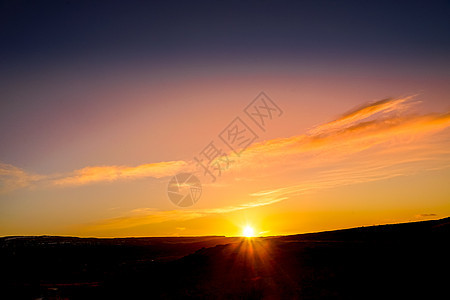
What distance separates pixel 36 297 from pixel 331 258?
2805 centimetres

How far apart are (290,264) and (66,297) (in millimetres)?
21893

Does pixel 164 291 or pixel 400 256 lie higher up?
pixel 400 256

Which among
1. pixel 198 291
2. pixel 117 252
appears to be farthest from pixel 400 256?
pixel 117 252

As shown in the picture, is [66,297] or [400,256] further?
[66,297]

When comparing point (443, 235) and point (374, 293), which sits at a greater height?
point (443, 235)

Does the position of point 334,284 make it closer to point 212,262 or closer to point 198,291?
point 198,291

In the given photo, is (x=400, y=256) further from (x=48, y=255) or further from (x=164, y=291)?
(x=48, y=255)

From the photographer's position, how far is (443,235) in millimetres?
29891

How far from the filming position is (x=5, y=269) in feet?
221

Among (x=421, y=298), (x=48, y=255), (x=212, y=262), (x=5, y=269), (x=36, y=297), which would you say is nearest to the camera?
(x=421, y=298)

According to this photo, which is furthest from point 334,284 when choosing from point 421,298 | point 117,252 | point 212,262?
point 117,252

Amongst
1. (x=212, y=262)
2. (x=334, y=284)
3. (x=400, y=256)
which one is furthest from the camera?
(x=212, y=262)

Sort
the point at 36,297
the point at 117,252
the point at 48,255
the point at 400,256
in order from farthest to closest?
the point at 117,252 → the point at 48,255 → the point at 36,297 → the point at 400,256

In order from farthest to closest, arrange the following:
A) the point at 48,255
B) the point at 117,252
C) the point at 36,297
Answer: the point at 117,252 → the point at 48,255 → the point at 36,297
